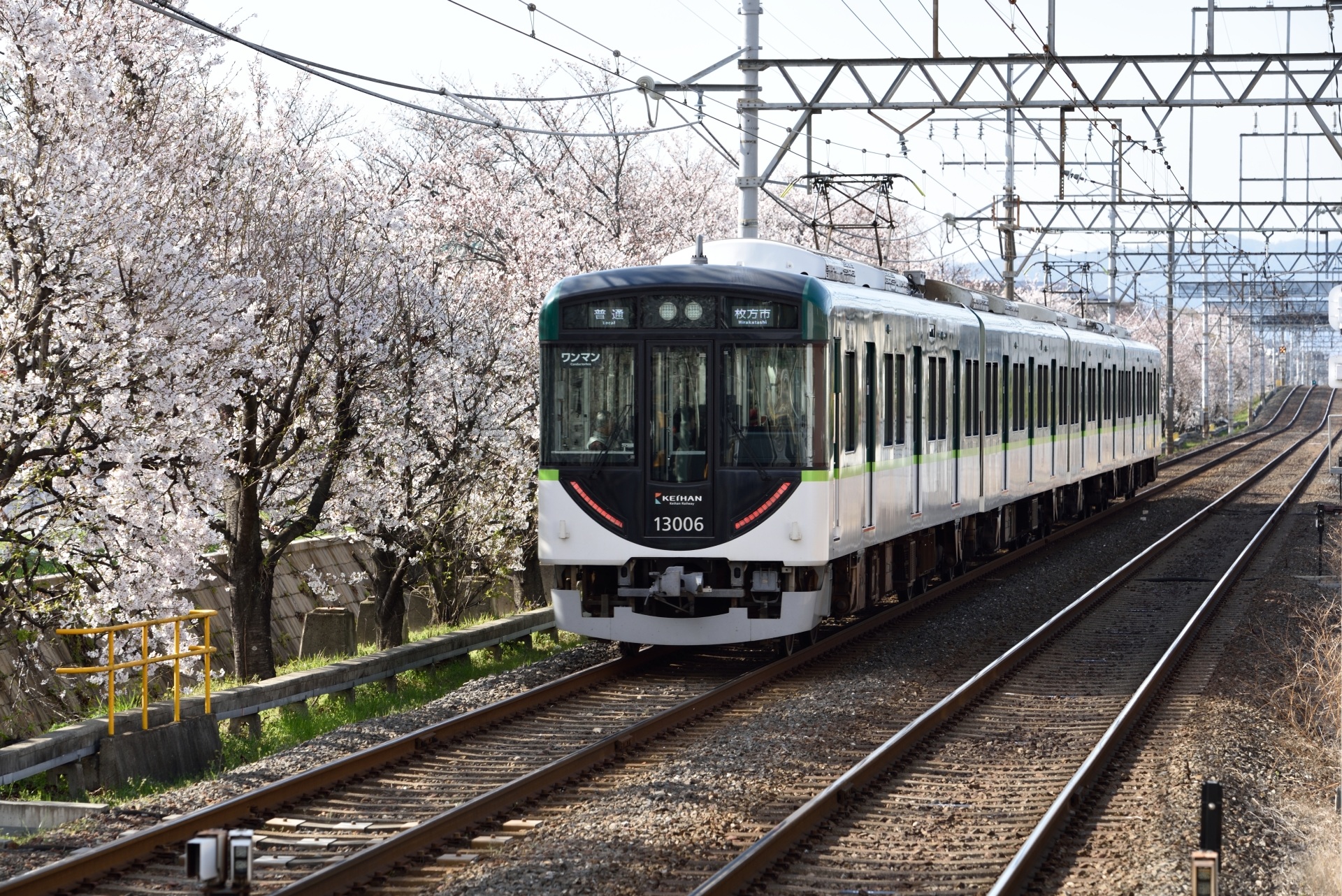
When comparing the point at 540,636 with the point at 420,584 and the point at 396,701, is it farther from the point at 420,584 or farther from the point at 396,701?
the point at 420,584

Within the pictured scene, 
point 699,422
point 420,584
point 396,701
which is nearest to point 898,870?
point 699,422

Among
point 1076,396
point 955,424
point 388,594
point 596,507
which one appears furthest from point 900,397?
point 1076,396

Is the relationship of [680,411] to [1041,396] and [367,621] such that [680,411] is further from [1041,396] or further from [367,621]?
[1041,396]

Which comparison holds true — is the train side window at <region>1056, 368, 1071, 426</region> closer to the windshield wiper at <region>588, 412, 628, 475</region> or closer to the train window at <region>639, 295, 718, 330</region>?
the train window at <region>639, 295, 718, 330</region>

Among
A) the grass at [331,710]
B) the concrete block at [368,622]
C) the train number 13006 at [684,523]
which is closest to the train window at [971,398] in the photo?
the grass at [331,710]

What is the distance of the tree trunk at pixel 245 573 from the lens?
1531 centimetres

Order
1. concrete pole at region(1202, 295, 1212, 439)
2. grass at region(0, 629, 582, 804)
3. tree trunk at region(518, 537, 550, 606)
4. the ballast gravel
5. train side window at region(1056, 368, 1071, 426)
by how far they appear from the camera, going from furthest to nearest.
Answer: concrete pole at region(1202, 295, 1212, 439) < train side window at region(1056, 368, 1071, 426) < tree trunk at region(518, 537, 550, 606) < grass at region(0, 629, 582, 804) < the ballast gravel

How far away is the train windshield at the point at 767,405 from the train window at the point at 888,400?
1.99 metres

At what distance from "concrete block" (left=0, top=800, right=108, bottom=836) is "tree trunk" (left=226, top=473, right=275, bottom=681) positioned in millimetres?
6206

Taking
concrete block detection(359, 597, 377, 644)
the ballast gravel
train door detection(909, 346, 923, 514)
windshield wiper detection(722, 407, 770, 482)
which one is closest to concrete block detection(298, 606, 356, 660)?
concrete block detection(359, 597, 377, 644)

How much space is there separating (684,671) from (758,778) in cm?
388

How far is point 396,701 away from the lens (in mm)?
13008

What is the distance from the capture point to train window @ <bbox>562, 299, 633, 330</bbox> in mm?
12234

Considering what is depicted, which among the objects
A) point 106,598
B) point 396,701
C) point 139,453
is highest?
point 139,453
